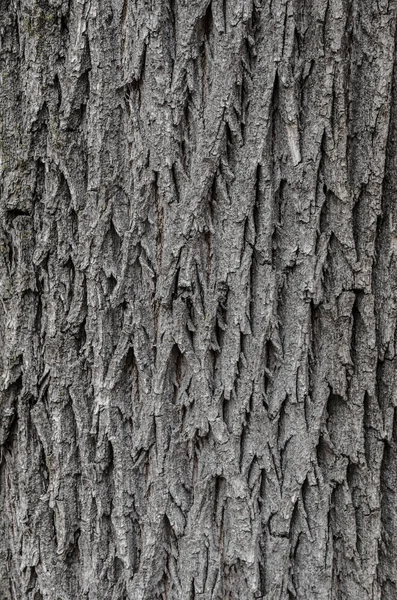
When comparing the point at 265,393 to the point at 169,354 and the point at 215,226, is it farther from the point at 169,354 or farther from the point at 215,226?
the point at 215,226

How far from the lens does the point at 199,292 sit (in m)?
1.48

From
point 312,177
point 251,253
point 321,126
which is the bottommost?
point 251,253

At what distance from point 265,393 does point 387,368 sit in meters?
0.35

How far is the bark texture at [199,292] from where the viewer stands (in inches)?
56.4

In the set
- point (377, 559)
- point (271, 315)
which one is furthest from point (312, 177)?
point (377, 559)

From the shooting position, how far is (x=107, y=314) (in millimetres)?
1504

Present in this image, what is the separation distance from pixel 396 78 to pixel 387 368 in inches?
30.6

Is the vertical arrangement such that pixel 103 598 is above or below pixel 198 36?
below

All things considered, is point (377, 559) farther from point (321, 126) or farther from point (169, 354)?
point (321, 126)

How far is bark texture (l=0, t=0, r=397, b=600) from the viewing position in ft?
4.70

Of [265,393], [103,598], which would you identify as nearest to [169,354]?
[265,393]

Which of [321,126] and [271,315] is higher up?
[321,126]

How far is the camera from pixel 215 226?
4.83 ft

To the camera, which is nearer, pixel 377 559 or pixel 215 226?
pixel 215 226
